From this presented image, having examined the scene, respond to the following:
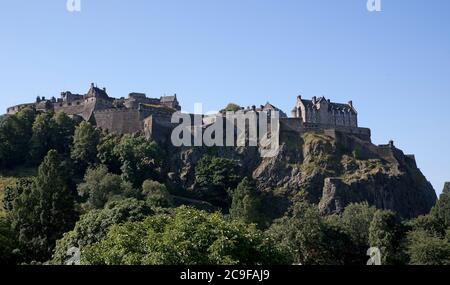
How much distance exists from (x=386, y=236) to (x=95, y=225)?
93.3ft

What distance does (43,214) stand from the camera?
186 ft

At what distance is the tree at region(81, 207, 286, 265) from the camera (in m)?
30.7

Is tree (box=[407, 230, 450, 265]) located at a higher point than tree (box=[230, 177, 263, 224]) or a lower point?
lower

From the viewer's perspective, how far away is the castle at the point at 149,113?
94.1 metres

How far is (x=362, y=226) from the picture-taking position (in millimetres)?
70438

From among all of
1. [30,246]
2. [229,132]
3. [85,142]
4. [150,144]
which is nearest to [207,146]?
[229,132]

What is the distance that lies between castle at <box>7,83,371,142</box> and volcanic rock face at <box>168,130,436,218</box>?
142 inches

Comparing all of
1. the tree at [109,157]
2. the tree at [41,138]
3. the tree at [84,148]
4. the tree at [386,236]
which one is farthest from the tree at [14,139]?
the tree at [386,236]

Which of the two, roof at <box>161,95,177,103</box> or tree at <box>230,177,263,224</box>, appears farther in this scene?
roof at <box>161,95,177,103</box>

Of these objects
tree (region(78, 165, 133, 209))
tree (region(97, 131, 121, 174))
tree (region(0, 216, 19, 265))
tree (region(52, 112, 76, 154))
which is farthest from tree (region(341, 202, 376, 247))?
tree (region(52, 112, 76, 154))

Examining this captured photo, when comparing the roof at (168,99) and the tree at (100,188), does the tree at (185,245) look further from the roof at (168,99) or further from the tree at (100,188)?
the roof at (168,99)

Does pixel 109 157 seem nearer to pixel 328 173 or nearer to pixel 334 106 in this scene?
pixel 328 173

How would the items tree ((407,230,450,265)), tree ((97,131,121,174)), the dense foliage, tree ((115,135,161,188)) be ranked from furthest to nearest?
tree ((97,131,121,174)) → tree ((115,135,161,188)) → tree ((407,230,450,265)) → the dense foliage

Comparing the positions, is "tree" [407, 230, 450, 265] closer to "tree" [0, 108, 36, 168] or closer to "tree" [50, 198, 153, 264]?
"tree" [50, 198, 153, 264]
